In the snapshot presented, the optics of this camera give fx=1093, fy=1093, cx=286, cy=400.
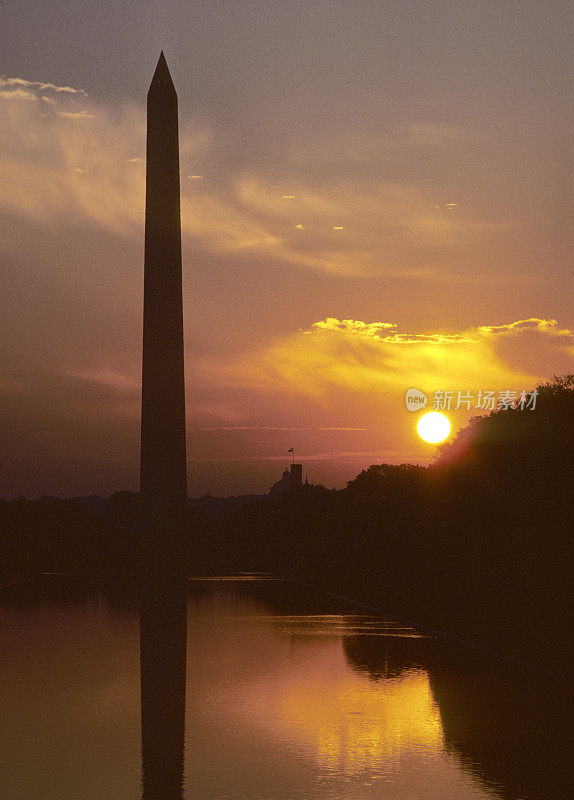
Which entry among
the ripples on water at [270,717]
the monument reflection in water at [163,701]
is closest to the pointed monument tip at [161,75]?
the monument reflection in water at [163,701]

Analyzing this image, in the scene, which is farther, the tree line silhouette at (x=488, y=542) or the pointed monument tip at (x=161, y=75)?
the pointed monument tip at (x=161, y=75)

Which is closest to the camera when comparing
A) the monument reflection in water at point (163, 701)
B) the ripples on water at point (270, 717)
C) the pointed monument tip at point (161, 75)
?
the ripples on water at point (270, 717)

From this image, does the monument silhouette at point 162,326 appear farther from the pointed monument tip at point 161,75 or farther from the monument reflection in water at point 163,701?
the monument reflection in water at point 163,701

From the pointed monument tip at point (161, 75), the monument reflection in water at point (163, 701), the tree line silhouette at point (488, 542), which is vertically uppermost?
the pointed monument tip at point (161, 75)

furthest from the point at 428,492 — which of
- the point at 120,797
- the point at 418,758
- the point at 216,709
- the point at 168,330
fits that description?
the point at 120,797

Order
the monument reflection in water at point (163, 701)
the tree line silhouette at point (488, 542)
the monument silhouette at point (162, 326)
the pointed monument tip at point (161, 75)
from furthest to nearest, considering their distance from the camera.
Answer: the pointed monument tip at point (161, 75)
the monument silhouette at point (162, 326)
the tree line silhouette at point (488, 542)
the monument reflection in water at point (163, 701)

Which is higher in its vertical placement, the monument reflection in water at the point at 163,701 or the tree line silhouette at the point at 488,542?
the tree line silhouette at the point at 488,542

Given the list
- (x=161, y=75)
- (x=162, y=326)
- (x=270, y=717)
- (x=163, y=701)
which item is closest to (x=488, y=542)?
(x=163, y=701)

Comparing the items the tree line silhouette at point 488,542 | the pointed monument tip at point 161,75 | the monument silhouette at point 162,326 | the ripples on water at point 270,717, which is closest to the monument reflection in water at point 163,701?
the ripples on water at point 270,717
